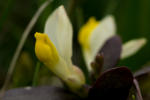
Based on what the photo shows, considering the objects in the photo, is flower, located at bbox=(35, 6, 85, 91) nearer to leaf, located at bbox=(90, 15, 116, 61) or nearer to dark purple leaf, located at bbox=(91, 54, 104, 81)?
dark purple leaf, located at bbox=(91, 54, 104, 81)

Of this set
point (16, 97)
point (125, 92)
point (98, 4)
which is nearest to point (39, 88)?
point (16, 97)

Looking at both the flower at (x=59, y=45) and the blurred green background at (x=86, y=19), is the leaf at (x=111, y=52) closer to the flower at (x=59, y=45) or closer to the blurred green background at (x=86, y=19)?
the flower at (x=59, y=45)

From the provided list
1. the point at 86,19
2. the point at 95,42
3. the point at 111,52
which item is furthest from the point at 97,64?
the point at 86,19

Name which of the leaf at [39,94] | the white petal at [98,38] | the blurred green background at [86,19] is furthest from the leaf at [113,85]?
the blurred green background at [86,19]

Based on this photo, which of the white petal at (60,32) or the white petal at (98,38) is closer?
the white petal at (60,32)

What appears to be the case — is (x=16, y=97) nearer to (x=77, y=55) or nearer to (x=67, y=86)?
(x=67, y=86)

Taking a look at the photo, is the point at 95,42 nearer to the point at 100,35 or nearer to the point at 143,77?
the point at 100,35

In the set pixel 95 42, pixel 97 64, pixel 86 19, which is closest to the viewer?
pixel 97 64
